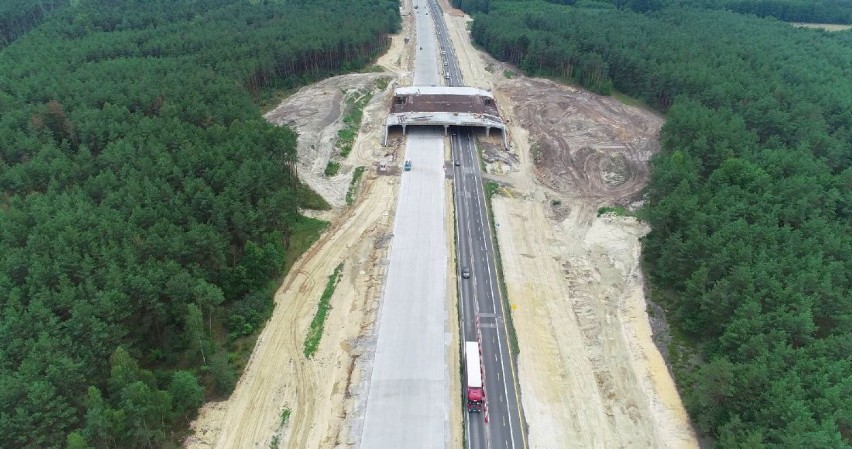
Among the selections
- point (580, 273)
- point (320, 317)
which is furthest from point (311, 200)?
point (580, 273)

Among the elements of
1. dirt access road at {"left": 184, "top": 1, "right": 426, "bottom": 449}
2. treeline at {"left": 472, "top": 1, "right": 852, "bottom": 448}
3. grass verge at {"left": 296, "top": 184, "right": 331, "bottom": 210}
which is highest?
treeline at {"left": 472, "top": 1, "right": 852, "bottom": 448}

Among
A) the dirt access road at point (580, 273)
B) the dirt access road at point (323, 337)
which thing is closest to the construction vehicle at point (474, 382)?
the dirt access road at point (580, 273)

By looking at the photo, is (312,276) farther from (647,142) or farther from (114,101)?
(647,142)

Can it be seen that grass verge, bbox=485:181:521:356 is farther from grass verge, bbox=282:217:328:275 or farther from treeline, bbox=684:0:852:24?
treeline, bbox=684:0:852:24

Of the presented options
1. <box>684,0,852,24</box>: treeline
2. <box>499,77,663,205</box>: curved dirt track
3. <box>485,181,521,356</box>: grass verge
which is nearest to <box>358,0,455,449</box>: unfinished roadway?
<box>485,181,521,356</box>: grass verge

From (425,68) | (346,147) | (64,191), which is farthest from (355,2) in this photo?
(64,191)

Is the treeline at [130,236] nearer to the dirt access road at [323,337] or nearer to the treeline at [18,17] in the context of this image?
the dirt access road at [323,337]
